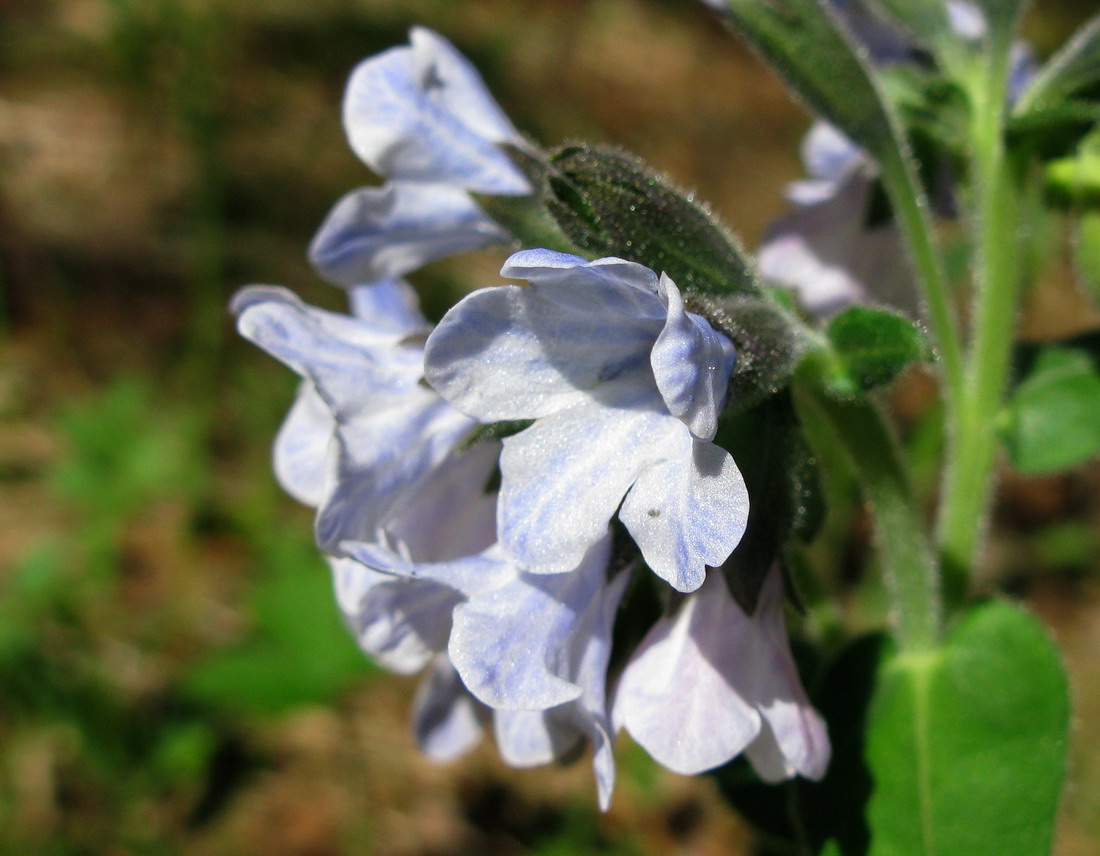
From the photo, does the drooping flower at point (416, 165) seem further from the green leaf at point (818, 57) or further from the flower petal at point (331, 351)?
the green leaf at point (818, 57)

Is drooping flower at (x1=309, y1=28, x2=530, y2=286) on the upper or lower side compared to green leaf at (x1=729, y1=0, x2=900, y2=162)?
lower

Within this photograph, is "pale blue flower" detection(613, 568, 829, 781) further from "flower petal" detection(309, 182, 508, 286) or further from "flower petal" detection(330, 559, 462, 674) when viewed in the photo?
"flower petal" detection(309, 182, 508, 286)

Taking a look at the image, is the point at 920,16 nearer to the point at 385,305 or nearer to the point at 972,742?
the point at 385,305

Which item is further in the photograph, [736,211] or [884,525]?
[736,211]

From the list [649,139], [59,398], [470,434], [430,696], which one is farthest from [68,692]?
[649,139]

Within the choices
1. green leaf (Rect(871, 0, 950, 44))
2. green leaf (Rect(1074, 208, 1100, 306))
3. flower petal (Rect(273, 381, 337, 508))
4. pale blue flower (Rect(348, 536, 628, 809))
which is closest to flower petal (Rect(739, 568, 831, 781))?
pale blue flower (Rect(348, 536, 628, 809))

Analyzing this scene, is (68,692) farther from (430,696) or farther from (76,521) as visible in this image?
(430,696)

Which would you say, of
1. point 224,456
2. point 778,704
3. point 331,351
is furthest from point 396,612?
point 224,456
